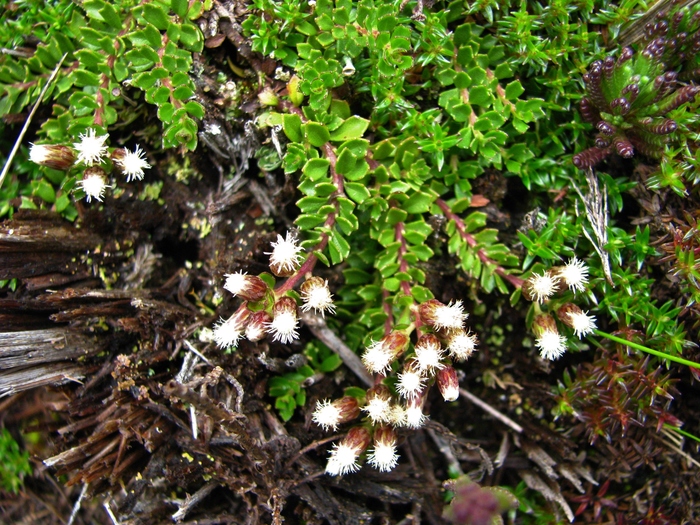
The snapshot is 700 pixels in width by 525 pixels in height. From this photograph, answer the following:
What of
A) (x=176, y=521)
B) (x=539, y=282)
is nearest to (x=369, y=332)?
(x=539, y=282)

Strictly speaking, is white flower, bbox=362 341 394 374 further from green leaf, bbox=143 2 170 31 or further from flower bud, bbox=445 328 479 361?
green leaf, bbox=143 2 170 31

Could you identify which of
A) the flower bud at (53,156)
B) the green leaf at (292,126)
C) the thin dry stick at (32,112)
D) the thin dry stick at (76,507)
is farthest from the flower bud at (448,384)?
the thin dry stick at (32,112)

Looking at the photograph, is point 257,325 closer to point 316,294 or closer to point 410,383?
point 316,294

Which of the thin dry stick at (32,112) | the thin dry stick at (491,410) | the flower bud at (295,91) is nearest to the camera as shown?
the flower bud at (295,91)

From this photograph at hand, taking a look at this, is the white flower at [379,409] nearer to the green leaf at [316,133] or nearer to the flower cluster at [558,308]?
the flower cluster at [558,308]

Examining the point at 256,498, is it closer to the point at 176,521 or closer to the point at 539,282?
the point at 176,521

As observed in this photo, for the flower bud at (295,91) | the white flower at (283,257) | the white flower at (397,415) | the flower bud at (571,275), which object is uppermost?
the flower bud at (295,91)
